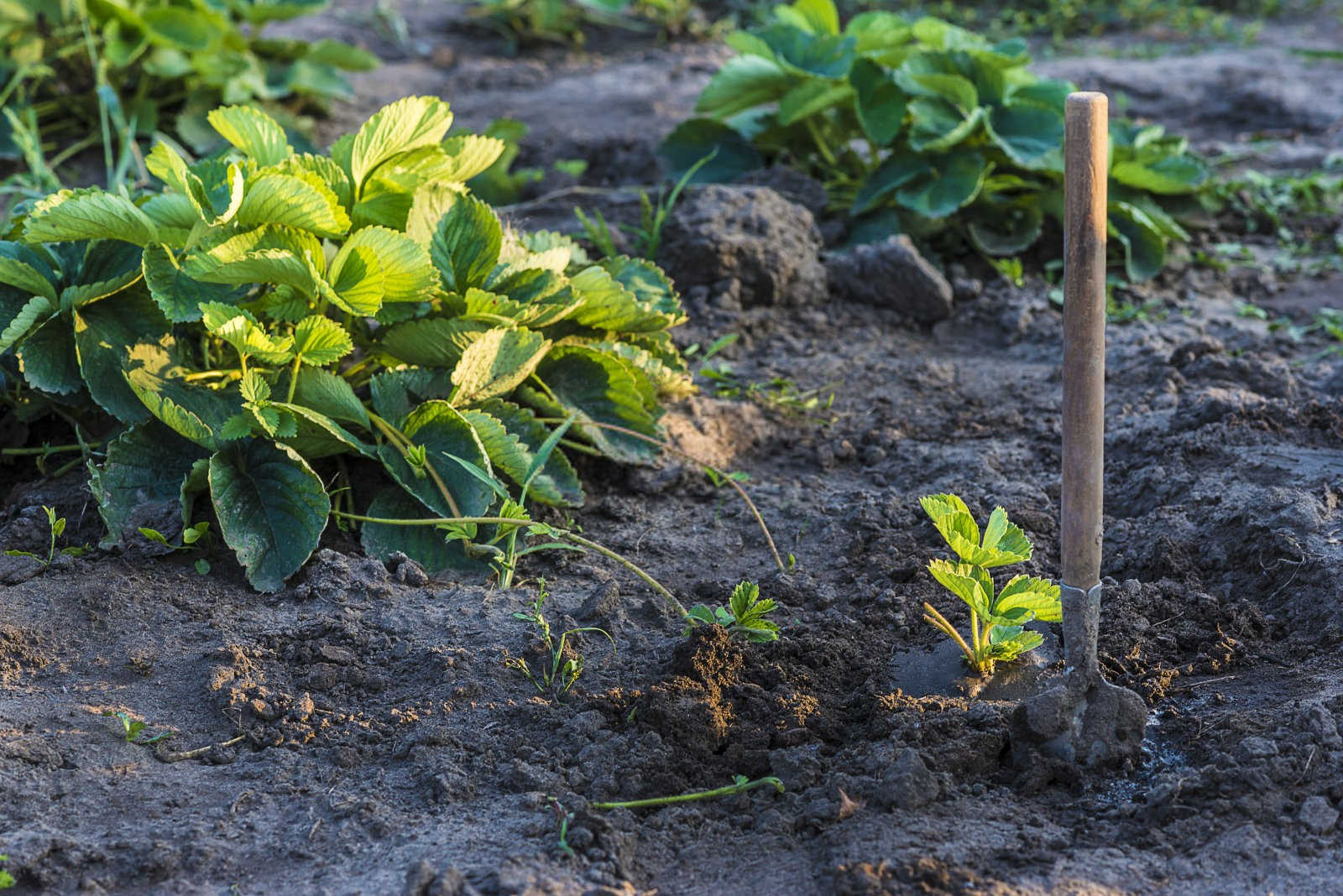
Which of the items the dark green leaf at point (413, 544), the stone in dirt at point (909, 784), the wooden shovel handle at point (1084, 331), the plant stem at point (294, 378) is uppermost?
the wooden shovel handle at point (1084, 331)

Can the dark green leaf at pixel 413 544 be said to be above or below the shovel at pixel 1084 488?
below

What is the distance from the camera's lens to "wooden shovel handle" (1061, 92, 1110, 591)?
1.88 meters

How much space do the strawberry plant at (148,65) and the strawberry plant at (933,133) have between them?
1.84m

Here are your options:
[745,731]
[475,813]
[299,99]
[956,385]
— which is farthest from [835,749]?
→ [299,99]

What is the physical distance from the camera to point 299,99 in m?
5.50

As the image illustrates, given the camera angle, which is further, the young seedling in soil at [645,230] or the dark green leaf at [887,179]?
the dark green leaf at [887,179]

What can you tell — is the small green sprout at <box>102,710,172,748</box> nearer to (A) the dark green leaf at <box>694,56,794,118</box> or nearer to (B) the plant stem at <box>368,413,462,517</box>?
(B) the plant stem at <box>368,413,462,517</box>

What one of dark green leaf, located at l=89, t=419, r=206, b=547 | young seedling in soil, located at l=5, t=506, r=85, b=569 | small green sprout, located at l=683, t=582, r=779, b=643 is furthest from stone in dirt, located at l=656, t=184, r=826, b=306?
young seedling in soil, located at l=5, t=506, r=85, b=569

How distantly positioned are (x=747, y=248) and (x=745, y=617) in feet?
6.27

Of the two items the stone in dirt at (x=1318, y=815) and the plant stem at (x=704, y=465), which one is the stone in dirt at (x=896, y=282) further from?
the stone in dirt at (x=1318, y=815)

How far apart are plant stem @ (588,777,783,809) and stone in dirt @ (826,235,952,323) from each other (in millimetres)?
A: 2296

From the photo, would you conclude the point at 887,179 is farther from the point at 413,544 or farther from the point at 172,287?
the point at 172,287

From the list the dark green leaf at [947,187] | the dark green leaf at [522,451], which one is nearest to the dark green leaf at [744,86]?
the dark green leaf at [947,187]

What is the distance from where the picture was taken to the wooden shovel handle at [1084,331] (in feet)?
6.16
